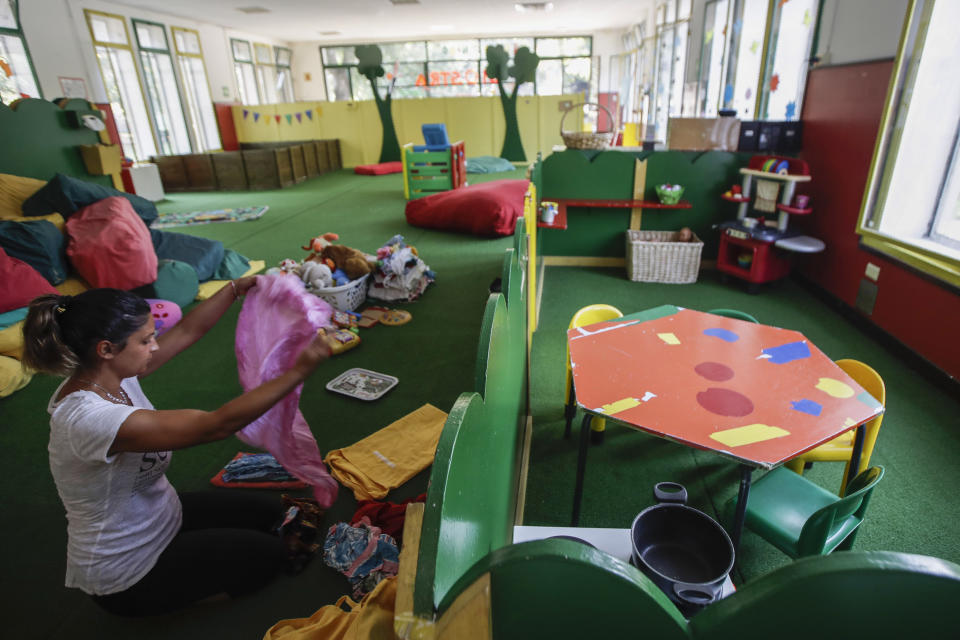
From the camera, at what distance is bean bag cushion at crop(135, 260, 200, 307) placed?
12.7 feet

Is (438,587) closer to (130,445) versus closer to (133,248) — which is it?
(130,445)

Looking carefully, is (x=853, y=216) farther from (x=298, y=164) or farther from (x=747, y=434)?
(x=298, y=164)

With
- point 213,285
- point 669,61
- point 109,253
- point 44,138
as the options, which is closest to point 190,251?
point 213,285

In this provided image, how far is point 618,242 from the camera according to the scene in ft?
16.3

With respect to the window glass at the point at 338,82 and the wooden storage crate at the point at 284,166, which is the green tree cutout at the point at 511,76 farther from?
the window glass at the point at 338,82

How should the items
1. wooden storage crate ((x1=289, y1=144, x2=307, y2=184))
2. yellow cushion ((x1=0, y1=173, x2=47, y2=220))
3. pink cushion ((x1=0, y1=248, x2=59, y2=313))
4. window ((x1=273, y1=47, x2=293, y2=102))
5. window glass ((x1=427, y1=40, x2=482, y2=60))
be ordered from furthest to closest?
window glass ((x1=427, y1=40, x2=482, y2=60))
window ((x1=273, y1=47, x2=293, y2=102))
wooden storage crate ((x1=289, y1=144, x2=307, y2=184))
yellow cushion ((x1=0, y1=173, x2=47, y2=220))
pink cushion ((x1=0, y1=248, x2=59, y2=313))

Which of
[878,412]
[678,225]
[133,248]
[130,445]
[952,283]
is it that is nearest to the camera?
[130,445]

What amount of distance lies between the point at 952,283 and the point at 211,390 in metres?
4.05

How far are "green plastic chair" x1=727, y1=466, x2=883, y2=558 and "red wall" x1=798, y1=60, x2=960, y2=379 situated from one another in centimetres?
169

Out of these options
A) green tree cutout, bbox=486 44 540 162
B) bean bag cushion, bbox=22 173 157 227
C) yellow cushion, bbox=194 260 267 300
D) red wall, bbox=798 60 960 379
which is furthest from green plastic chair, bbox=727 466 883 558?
green tree cutout, bbox=486 44 540 162

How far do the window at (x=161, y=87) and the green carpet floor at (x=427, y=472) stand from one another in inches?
327

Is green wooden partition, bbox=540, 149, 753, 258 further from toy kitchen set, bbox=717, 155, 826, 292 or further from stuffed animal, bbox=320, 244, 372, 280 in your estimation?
stuffed animal, bbox=320, 244, 372, 280

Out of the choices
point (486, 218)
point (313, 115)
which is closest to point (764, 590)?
point (486, 218)

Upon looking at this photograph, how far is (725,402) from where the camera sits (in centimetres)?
168
